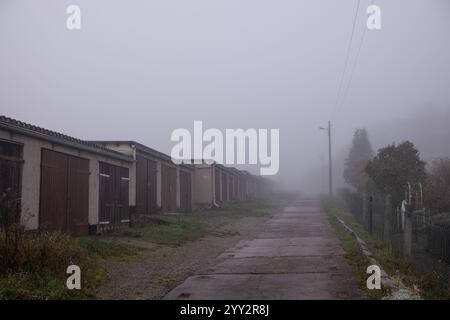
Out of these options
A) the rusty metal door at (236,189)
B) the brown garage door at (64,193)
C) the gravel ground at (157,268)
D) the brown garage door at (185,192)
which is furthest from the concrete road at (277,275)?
the rusty metal door at (236,189)

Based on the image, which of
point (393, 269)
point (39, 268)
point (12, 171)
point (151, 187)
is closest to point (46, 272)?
point (39, 268)

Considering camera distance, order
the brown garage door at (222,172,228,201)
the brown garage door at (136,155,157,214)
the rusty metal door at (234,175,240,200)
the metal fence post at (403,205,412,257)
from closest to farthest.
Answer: the metal fence post at (403,205,412,257)
the brown garage door at (136,155,157,214)
the brown garage door at (222,172,228,201)
the rusty metal door at (234,175,240,200)

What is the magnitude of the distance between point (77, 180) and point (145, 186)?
742 centimetres

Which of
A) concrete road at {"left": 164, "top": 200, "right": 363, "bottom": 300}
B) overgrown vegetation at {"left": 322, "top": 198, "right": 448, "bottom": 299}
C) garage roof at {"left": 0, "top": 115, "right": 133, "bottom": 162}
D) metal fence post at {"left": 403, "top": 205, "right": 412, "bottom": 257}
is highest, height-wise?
garage roof at {"left": 0, "top": 115, "right": 133, "bottom": 162}

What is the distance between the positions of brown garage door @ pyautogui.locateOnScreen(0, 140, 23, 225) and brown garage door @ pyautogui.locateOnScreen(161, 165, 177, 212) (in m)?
13.6

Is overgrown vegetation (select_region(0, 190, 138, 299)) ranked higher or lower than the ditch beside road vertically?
higher

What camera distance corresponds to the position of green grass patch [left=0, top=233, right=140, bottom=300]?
24.7 feet

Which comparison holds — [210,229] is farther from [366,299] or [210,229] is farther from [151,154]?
[366,299]

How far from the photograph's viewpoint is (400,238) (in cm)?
1706

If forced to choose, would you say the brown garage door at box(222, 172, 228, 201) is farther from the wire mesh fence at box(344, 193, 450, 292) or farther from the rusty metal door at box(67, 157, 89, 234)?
the rusty metal door at box(67, 157, 89, 234)

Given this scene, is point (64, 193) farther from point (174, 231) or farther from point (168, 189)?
point (168, 189)

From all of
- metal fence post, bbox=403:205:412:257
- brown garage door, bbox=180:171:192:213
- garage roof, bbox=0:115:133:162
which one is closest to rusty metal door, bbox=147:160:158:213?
garage roof, bbox=0:115:133:162

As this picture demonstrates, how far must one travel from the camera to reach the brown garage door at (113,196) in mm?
18547
